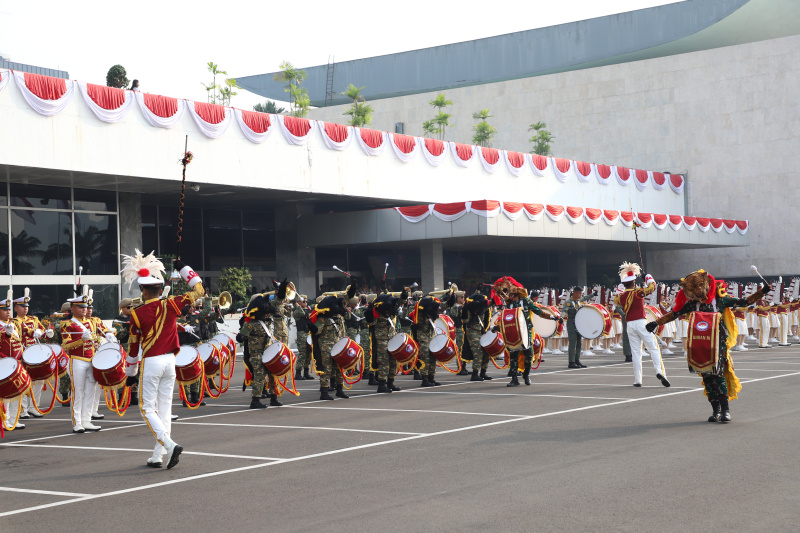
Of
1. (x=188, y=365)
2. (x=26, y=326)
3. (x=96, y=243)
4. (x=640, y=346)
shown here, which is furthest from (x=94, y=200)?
(x=640, y=346)

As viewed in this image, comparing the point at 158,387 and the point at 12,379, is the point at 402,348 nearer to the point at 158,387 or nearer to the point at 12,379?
the point at 12,379

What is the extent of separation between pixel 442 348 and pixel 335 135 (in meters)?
17.8

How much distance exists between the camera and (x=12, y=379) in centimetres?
1134

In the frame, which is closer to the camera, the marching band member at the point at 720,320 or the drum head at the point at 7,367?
the marching band member at the point at 720,320

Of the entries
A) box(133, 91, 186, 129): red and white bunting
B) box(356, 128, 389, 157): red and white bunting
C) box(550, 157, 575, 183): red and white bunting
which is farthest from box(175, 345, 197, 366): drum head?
box(550, 157, 575, 183): red and white bunting

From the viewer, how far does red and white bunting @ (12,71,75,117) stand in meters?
23.5

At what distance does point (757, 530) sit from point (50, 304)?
25.7 metres

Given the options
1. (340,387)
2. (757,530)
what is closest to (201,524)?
(757,530)

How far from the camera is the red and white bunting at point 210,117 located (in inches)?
1089

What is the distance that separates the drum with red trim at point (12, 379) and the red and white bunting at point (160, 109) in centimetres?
1604

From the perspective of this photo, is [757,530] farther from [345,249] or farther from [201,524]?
[345,249]

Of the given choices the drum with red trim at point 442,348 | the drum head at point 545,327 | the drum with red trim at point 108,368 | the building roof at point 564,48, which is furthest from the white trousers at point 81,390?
the building roof at point 564,48

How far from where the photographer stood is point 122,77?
26.8 m

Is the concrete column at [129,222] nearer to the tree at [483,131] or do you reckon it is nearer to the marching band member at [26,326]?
the marching band member at [26,326]
